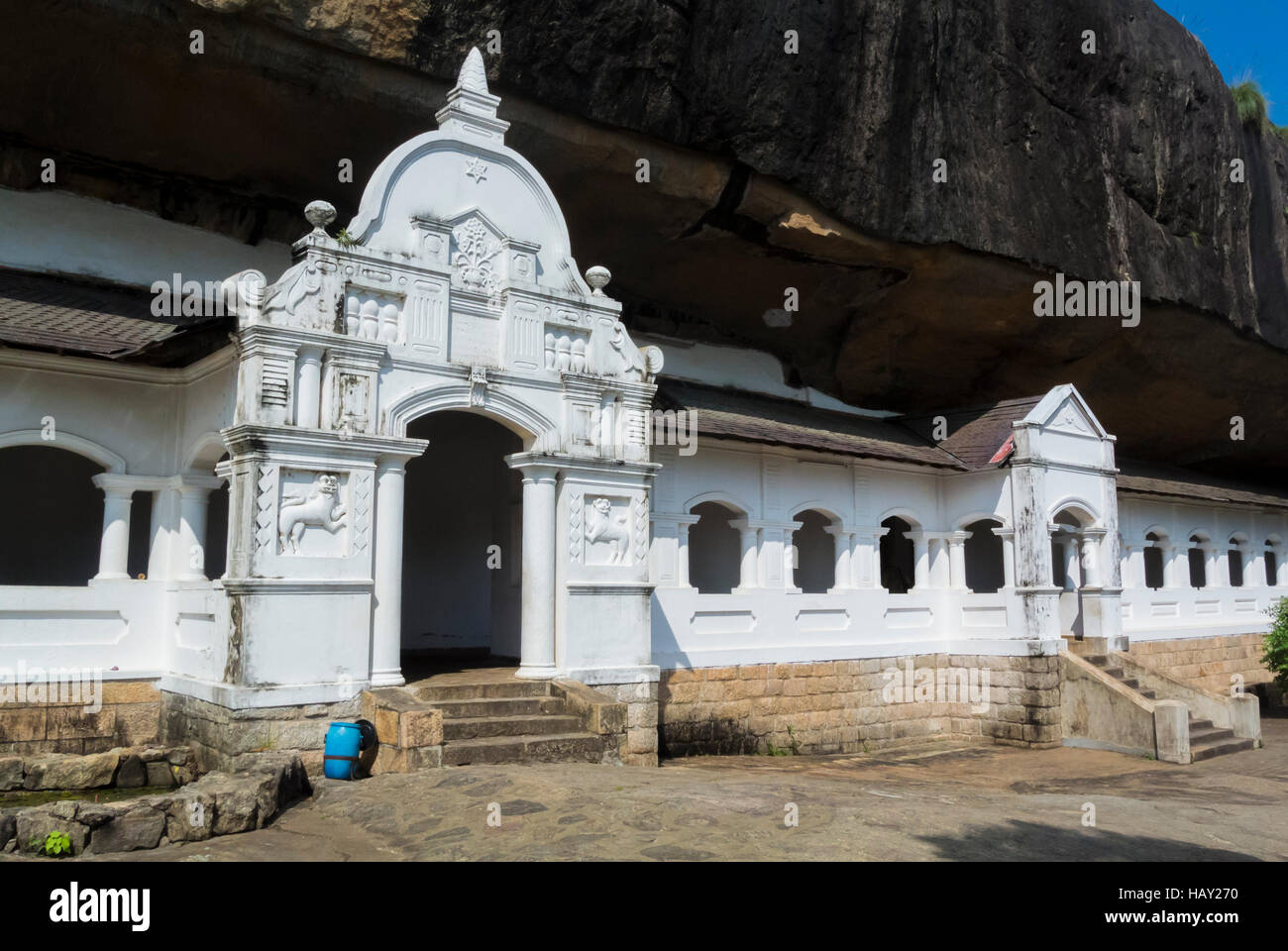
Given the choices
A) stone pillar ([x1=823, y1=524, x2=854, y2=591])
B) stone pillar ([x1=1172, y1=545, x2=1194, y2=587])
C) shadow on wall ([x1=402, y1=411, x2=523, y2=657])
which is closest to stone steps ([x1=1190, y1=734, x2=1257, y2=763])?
stone pillar ([x1=823, y1=524, x2=854, y2=591])

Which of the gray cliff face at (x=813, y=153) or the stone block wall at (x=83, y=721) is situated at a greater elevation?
the gray cliff face at (x=813, y=153)

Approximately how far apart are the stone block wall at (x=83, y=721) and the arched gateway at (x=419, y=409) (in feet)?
6.44

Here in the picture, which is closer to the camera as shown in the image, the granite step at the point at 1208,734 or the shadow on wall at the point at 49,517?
the shadow on wall at the point at 49,517

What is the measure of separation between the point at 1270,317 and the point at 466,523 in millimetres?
16053

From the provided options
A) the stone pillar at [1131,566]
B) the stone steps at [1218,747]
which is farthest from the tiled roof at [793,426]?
the stone pillar at [1131,566]

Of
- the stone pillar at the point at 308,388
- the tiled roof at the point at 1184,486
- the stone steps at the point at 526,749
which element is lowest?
the stone steps at the point at 526,749

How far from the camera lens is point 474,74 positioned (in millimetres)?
12062

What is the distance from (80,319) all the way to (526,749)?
6.64 meters

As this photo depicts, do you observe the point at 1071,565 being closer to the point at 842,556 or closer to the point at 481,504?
the point at 842,556

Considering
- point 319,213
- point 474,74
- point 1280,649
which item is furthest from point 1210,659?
point 319,213

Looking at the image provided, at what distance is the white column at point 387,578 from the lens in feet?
35.1

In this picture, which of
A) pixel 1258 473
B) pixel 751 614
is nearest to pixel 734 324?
pixel 751 614

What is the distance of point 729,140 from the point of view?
48.1ft

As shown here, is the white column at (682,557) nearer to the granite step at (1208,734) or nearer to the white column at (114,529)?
the white column at (114,529)
